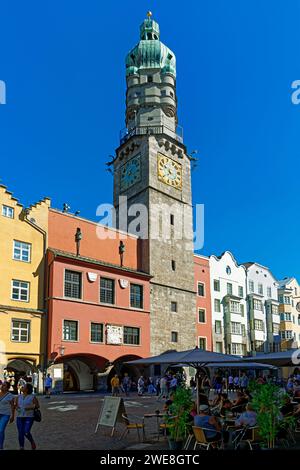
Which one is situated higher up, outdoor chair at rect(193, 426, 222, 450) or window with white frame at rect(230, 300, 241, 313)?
window with white frame at rect(230, 300, 241, 313)

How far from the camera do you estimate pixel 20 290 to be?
30406 millimetres

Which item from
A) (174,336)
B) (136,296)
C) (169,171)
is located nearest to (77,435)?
(136,296)

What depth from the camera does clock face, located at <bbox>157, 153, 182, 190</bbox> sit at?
4419cm

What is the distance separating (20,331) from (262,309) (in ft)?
110

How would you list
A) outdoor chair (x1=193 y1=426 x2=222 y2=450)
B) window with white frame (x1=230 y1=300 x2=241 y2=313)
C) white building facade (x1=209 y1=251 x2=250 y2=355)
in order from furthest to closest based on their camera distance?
1. window with white frame (x1=230 y1=300 x2=241 y2=313)
2. white building facade (x1=209 y1=251 x2=250 y2=355)
3. outdoor chair (x1=193 y1=426 x2=222 y2=450)

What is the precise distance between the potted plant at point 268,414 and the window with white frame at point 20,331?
22084 mm

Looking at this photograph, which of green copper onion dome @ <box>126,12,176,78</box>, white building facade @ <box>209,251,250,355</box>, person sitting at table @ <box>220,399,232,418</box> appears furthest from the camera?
green copper onion dome @ <box>126,12,176,78</box>

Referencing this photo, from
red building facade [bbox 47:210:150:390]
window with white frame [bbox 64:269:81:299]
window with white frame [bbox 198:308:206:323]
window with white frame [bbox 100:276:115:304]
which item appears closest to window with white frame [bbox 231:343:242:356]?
window with white frame [bbox 198:308:206:323]

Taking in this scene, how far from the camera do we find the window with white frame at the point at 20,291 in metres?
30.0

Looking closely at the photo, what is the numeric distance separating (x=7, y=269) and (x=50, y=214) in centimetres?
588

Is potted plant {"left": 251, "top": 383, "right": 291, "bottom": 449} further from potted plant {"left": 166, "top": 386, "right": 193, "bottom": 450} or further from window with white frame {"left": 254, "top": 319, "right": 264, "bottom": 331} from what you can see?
window with white frame {"left": 254, "top": 319, "right": 264, "bottom": 331}

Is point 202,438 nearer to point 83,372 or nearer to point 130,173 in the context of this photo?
point 83,372

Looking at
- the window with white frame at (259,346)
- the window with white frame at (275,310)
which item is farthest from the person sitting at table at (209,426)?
the window with white frame at (275,310)

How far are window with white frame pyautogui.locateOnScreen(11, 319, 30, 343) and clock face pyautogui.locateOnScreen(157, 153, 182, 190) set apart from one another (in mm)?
19614
